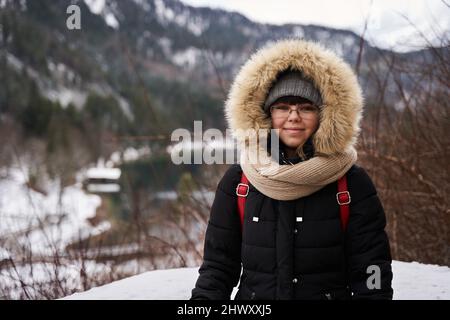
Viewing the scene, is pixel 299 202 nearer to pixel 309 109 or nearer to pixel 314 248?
pixel 314 248

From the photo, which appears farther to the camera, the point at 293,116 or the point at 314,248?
the point at 293,116

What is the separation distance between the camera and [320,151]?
1.82 m

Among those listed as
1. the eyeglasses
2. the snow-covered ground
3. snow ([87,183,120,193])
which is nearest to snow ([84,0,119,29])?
the snow-covered ground

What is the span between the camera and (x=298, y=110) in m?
1.88

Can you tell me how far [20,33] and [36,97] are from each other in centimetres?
1388

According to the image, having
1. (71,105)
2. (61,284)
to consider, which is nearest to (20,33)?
(71,105)

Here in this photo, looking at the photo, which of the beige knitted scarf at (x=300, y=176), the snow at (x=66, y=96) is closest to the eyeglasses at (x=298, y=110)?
the beige knitted scarf at (x=300, y=176)

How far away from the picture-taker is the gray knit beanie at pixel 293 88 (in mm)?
1855

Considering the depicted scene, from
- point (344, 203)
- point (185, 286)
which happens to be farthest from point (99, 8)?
point (344, 203)

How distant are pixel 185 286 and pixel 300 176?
1.81 metres

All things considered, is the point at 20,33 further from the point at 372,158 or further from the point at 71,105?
the point at 372,158

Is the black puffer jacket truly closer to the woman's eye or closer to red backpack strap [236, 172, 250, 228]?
red backpack strap [236, 172, 250, 228]

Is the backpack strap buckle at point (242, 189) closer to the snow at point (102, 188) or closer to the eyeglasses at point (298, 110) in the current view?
the eyeglasses at point (298, 110)

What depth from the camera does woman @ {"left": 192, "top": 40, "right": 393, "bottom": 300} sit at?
173cm
